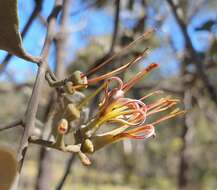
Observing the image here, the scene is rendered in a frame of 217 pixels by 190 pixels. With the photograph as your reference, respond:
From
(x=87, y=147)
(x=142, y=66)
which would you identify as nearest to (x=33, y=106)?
(x=87, y=147)

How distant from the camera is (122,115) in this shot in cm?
50

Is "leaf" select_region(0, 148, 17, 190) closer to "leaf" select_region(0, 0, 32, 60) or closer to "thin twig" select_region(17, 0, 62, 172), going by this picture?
"thin twig" select_region(17, 0, 62, 172)

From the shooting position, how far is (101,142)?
47 centimetres

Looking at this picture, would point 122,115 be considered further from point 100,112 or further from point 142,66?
point 142,66

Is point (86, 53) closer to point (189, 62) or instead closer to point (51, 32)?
point (189, 62)

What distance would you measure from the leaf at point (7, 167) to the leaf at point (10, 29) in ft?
0.46

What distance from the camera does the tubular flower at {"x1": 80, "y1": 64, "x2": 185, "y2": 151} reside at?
47 centimetres

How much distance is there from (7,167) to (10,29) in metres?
0.15

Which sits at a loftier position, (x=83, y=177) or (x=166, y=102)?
(x=166, y=102)

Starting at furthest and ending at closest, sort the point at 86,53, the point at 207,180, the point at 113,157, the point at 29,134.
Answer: the point at 207,180 → the point at 113,157 → the point at 86,53 → the point at 29,134

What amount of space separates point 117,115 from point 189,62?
792mm

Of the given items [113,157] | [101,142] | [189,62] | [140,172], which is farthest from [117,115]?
[140,172]

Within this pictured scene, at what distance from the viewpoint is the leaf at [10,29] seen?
44 centimetres

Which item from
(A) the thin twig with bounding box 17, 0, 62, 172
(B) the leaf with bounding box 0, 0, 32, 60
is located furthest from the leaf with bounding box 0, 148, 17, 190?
(B) the leaf with bounding box 0, 0, 32, 60
